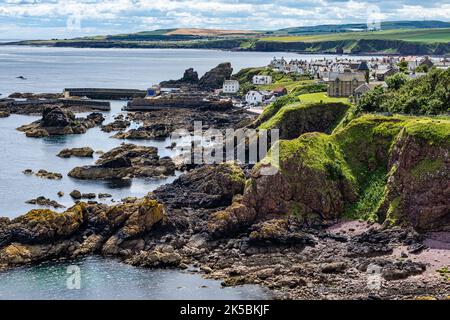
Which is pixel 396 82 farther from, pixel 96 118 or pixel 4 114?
pixel 4 114

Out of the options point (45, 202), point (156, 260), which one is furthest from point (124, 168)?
point (156, 260)

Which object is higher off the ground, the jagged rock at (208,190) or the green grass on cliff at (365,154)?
the green grass on cliff at (365,154)

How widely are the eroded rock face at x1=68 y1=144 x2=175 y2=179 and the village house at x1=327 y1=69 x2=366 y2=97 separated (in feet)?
98.1

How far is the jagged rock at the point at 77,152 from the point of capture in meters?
95.8

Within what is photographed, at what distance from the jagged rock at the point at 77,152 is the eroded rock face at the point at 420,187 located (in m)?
49.7

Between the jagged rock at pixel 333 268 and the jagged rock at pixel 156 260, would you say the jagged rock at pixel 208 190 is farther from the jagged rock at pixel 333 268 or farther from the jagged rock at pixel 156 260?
the jagged rock at pixel 333 268

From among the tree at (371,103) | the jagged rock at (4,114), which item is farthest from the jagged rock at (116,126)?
the tree at (371,103)

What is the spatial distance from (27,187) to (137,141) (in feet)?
109

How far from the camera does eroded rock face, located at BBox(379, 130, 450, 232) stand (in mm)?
55531

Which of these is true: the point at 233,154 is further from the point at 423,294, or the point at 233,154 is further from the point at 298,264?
the point at 423,294

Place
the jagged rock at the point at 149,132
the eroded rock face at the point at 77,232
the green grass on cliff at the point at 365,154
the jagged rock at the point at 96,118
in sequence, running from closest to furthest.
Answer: the eroded rock face at the point at 77,232, the green grass on cliff at the point at 365,154, the jagged rock at the point at 149,132, the jagged rock at the point at 96,118

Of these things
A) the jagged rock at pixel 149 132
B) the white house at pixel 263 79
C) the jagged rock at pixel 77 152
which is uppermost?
the white house at pixel 263 79

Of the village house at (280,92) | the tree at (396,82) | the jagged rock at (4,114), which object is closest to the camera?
the tree at (396,82)

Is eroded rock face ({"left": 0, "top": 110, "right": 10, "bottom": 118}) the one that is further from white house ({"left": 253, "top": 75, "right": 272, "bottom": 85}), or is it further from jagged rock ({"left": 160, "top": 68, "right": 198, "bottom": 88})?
white house ({"left": 253, "top": 75, "right": 272, "bottom": 85})
